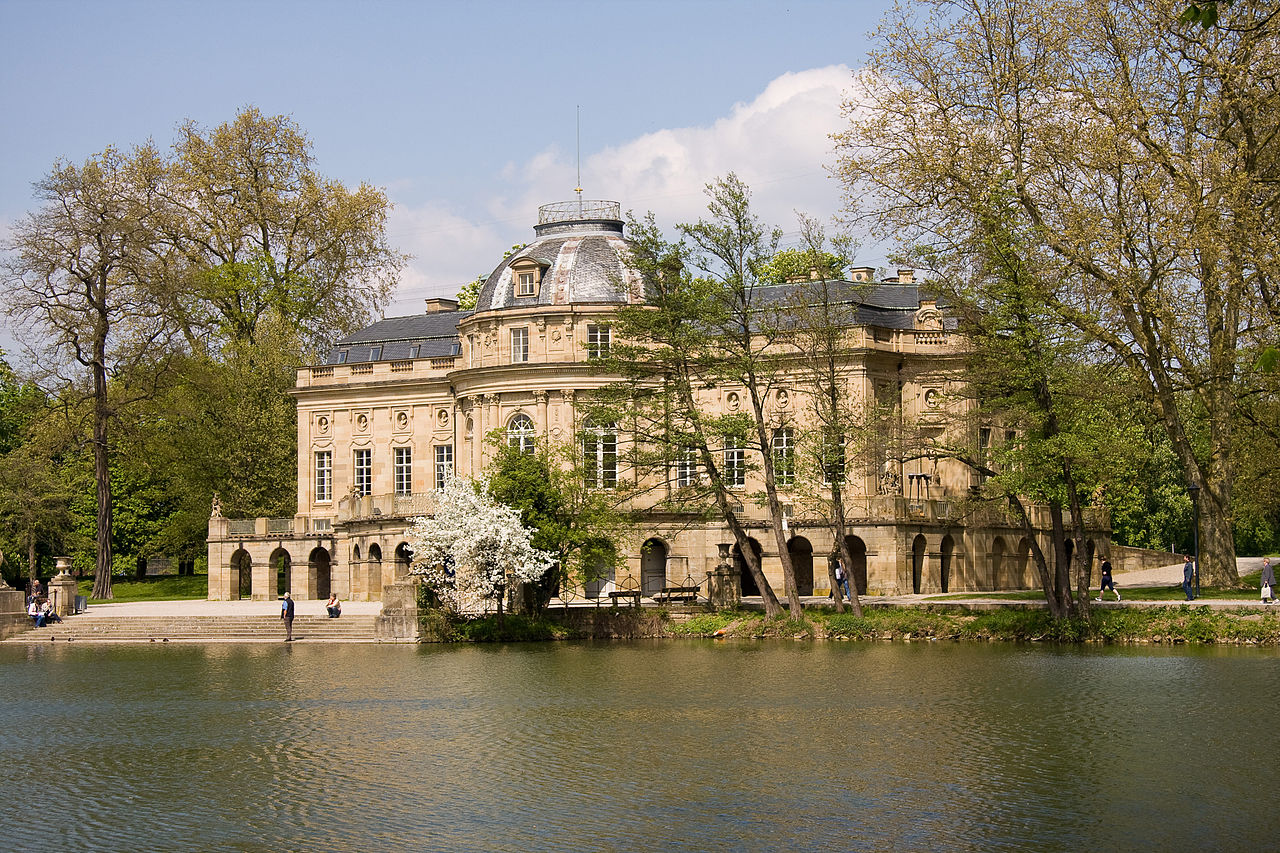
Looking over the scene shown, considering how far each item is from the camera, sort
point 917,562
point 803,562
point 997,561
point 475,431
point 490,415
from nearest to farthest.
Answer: point 917,562 → point 803,562 → point 997,561 → point 490,415 → point 475,431

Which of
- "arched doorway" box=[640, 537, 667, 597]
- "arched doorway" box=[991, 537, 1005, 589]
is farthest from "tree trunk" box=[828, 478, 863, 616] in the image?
"arched doorway" box=[991, 537, 1005, 589]

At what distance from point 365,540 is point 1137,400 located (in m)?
29.6

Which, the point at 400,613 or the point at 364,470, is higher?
the point at 364,470

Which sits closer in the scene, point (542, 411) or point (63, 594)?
point (63, 594)

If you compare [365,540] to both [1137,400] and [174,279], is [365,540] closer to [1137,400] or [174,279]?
[174,279]

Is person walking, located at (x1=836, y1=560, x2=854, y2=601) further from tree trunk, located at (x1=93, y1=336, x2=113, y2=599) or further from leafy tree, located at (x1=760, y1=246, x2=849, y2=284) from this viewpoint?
tree trunk, located at (x1=93, y1=336, x2=113, y2=599)

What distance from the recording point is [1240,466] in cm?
4869

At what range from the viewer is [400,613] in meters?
42.1

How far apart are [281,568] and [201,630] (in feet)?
81.0

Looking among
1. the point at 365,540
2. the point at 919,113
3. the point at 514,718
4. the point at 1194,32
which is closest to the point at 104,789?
the point at 514,718

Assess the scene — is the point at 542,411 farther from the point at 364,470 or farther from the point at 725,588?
the point at 725,588

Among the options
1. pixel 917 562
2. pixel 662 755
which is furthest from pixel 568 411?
pixel 662 755

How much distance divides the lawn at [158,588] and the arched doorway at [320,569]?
5.20 meters

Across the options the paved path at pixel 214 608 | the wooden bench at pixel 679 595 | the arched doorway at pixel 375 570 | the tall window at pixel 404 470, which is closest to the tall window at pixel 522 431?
the arched doorway at pixel 375 570
